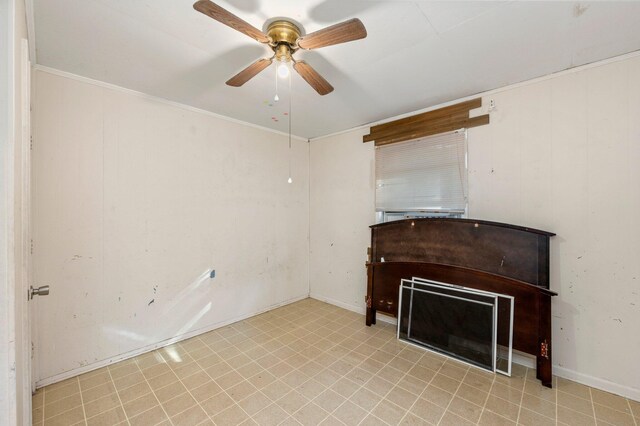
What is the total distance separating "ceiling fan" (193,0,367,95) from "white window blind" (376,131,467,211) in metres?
1.52

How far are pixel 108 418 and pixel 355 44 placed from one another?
10.1 ft

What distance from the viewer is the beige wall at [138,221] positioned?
2.19 m

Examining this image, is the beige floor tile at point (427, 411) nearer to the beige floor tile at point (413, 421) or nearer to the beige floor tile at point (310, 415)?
the beige floor tile at point (413, 421)

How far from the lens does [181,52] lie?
6.52 feet

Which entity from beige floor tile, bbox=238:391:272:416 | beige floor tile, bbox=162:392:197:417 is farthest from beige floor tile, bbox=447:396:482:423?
beige floor tile, bbox=162:392:197:417

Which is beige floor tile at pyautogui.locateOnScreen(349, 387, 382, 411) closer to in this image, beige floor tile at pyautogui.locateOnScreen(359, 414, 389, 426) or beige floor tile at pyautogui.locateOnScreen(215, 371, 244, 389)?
beige floor tile at pyautogui.locateOnScreen(359, 414, 389, 426)

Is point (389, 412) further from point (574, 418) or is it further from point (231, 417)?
point (574, 418)

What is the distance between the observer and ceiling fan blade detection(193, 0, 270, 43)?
1.21 metres

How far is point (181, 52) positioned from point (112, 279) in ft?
6.79

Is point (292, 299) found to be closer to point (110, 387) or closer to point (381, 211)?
point (381, 211)

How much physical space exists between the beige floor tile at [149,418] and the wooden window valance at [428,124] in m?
3.36

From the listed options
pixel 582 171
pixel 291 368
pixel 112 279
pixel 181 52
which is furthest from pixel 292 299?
pixel 582 171

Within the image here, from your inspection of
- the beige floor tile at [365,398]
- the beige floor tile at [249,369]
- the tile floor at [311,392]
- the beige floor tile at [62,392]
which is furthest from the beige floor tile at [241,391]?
the beige floor tile at [62,392]

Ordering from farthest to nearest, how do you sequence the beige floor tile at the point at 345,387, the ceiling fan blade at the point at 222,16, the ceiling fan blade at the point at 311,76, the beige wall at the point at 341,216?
the beige wall at the point at 341,216 → the beige floor tile at the point at 345,387 → the ceiling fan blade at the point at 311,76 → the ceiling fan blade at the point at 222,16
